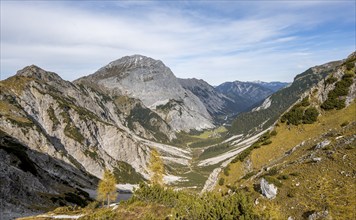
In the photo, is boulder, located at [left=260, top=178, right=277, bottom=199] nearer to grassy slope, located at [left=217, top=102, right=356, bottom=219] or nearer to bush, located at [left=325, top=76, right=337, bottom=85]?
grassy slope, located at [left=217, top=102, right=356, bottom=219]

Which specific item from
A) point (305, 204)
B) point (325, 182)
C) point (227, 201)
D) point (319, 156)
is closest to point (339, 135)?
point (319, 156)

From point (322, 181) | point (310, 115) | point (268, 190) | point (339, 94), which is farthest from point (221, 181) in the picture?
point (322, 181)

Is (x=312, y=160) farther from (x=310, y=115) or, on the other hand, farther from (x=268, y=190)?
(x=310, y=115)

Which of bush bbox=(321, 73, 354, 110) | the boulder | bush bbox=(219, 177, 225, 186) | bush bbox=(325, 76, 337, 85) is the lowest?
bush bbox=(219, 177, 225, 186)

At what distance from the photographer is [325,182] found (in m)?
38.9

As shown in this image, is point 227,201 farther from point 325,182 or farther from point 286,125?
point 286,125

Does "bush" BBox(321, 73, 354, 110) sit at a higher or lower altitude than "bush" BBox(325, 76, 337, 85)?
lower

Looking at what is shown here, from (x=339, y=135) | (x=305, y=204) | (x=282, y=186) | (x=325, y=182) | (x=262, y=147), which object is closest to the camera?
(x=305, y=204)

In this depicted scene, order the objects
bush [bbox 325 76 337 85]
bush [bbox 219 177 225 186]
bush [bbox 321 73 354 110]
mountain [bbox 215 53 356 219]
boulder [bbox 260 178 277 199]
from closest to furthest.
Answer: mountain [bbox 215 53 356 219], boulder [bbox 260 178 277 199], bush [bbox 321 73 354 110], bush [bbox 219 177 225 186], bush [bbox 325 76 337 85]

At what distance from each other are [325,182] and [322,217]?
762cm

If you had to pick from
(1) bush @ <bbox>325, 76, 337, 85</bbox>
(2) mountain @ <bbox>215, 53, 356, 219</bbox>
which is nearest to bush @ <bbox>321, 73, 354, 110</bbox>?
(2) mountain @ <bbox>215, 53, 356, 219</bbox>

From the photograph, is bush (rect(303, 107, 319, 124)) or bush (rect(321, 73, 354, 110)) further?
bush (rect(303, 107, 319, 124))

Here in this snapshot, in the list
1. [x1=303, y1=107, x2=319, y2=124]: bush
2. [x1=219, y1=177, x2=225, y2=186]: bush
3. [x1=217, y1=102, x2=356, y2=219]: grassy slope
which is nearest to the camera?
[x1=217, y1=102, x2=356, y2=219]: grassy slope

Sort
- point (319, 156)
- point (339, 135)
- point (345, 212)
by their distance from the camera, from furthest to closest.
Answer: point (339, 135) → point (319, 156) → point (345, 212)
